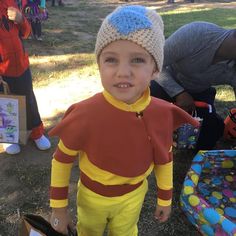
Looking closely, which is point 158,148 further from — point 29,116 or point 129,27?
point 29,116

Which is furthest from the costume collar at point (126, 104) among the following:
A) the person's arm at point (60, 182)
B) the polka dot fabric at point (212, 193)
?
the polka dot fabric at point (212, 193)

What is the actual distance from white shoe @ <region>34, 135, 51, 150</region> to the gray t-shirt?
1.12m

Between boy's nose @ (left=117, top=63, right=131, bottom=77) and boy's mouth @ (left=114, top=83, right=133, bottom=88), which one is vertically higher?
boy's nose @ (left=117, top=63, right=131, bottom=77)

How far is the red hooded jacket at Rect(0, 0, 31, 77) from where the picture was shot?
2470 millimetres

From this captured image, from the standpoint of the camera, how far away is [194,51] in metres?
2.72

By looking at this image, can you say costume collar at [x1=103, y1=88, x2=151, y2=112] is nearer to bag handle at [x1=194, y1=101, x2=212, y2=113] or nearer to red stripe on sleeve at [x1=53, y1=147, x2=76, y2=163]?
red stripe on sleeve at [x1=53, y1=147, x2=76, y2=163]

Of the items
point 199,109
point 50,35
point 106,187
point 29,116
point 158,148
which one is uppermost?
point 158,148

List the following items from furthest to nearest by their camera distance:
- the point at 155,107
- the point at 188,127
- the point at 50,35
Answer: the point at 50,35
the point at 188,127
the point at 155,107

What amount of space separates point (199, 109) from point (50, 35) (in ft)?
14.8

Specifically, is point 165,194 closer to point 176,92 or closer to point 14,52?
point 176,92

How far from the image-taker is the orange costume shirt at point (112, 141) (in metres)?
1.48

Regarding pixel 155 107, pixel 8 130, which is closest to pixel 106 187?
pixel 155 107

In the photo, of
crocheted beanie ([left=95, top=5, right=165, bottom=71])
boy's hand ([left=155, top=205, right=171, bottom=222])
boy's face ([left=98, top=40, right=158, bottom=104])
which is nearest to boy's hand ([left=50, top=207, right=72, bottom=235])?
boy's hand ([left=155, top=205, right=171, bottom=222])

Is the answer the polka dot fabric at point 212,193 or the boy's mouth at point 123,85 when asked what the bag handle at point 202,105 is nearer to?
the polka dot fabric at point 212,193
